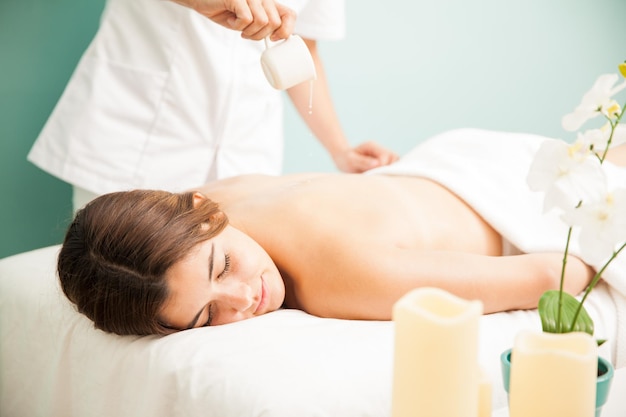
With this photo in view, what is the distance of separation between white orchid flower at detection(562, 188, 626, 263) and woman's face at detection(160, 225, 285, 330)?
2.43 feet

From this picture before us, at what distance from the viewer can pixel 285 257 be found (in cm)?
157

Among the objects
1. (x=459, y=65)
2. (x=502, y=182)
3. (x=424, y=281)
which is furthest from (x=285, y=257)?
(x=459, y=65)

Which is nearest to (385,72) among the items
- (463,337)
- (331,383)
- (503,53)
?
(503,53)

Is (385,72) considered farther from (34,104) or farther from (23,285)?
(23,285)

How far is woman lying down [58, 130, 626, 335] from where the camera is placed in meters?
1.38

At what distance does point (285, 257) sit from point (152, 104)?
2.40 ft

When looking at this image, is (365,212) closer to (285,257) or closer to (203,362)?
(285,257)

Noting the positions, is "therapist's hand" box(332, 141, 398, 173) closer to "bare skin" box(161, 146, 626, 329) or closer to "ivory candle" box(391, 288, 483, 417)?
"bare skin" box(161, 146, 626, 329)

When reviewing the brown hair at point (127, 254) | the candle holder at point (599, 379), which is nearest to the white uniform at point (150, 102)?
the brown hair at point (127, 254)

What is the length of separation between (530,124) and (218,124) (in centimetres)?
161

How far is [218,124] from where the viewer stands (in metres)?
2.13

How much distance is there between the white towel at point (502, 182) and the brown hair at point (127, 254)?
61cm

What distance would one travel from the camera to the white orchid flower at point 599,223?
79 centimetres

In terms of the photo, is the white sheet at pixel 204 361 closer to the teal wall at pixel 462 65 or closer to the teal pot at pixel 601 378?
the teal pot at pixel 601 378
